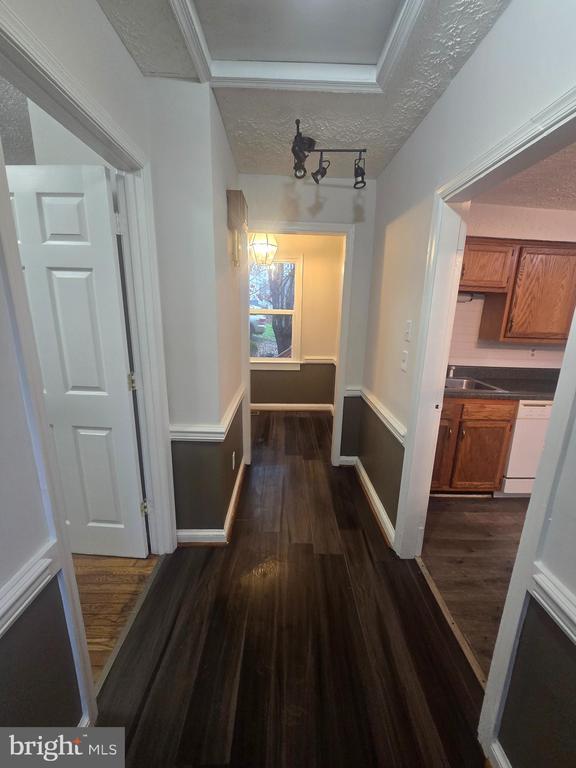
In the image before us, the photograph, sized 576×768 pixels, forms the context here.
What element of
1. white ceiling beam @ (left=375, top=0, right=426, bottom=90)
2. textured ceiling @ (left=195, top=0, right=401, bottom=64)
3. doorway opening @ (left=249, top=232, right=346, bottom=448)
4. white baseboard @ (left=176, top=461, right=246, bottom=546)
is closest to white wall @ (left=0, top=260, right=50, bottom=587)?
white baseboard @ (left=176, top=461, right=246, bottom=546)

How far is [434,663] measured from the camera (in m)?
1.34

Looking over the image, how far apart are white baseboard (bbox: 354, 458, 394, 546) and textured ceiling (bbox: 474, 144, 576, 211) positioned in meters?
2.20

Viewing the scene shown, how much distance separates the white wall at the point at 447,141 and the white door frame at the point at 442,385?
0.24ft

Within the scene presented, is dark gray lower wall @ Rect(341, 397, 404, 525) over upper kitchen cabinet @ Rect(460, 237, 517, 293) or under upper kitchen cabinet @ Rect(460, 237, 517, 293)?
under

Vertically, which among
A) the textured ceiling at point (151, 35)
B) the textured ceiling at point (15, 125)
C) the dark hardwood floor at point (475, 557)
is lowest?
the dark hardwood floor at point (475, 557)

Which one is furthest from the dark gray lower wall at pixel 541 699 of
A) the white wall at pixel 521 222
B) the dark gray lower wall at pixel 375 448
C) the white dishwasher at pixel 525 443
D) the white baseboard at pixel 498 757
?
the white wall at pixel 521 222

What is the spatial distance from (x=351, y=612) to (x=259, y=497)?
1.12 metres

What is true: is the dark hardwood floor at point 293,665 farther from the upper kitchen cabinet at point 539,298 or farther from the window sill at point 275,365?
the window sill at point 275,365

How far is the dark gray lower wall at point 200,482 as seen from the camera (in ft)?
5.96

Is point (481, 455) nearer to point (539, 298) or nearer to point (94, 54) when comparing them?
point (539, 298)

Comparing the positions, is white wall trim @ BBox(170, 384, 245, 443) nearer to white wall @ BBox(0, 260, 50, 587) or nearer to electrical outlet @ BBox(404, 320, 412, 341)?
white wall @ BBox(0, 260, 50, 587)

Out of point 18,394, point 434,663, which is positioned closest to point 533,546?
point 434,663

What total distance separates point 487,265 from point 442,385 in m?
1.53

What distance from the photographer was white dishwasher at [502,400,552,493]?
237cm
